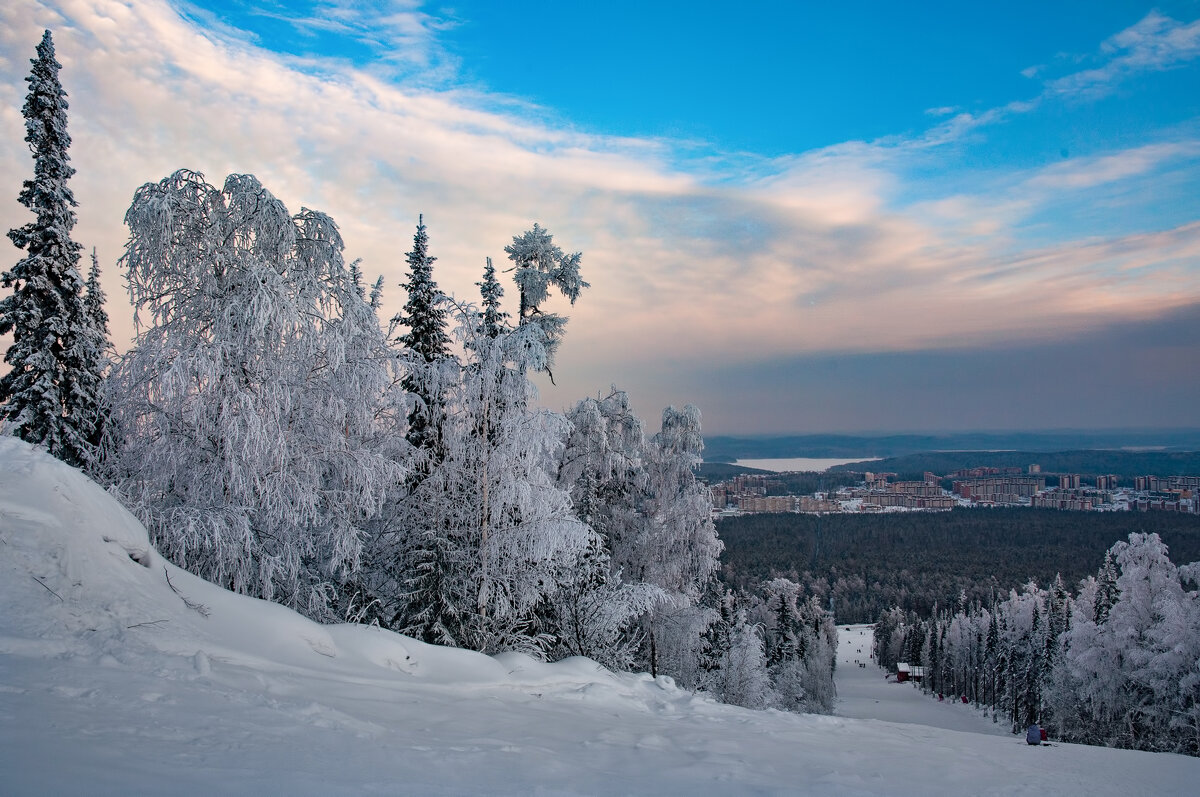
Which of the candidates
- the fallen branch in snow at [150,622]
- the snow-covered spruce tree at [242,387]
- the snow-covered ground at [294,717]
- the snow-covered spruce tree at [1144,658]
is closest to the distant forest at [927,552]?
the snow-covered spruce tree at [1144,658]

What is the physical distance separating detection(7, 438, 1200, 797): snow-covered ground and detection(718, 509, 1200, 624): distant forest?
268ft

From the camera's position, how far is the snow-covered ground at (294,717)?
3.55 m

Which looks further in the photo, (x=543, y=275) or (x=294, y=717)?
(x=543, y=275)

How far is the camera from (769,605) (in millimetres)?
62812

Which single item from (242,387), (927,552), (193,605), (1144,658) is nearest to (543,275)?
(242,387)

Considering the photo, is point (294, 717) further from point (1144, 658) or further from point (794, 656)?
point (794, 656)

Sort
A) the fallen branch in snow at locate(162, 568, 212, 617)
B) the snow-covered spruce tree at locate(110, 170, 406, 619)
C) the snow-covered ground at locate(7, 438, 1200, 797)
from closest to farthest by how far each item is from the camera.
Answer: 1. the snow-covered ground at locate(7, 438, 1200, 797)
2. the fallen branch in snow at locate(162, 568, 212, 617)
3. the snow-covered spruce tree at locate(110, 170, 406, 619)

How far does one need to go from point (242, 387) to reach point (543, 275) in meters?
7.60

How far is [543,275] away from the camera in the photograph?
49.3 feet

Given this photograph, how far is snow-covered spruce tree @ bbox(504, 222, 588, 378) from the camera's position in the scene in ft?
49.5

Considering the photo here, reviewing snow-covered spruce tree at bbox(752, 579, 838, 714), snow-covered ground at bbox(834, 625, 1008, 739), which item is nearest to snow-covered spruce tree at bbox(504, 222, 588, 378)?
snow-covered ground at bbox(834, 625, 1008, 739)

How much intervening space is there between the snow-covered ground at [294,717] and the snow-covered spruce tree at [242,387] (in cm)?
245

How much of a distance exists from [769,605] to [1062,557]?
7993 centimetres

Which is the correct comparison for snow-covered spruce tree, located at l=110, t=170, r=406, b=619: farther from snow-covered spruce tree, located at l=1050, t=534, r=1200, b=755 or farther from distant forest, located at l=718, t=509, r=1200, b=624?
distant forest, located at l=718, t=509, r=1200, b=624
